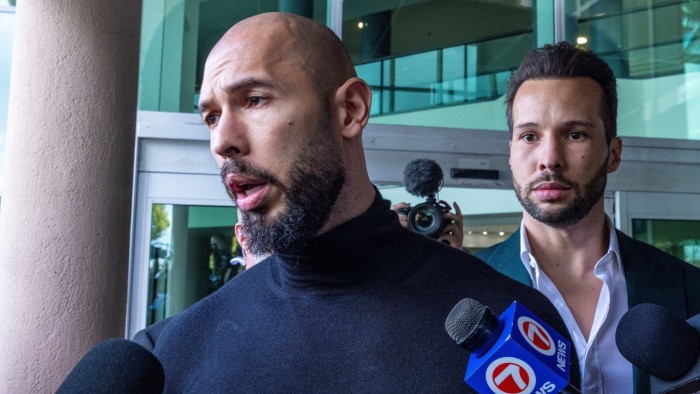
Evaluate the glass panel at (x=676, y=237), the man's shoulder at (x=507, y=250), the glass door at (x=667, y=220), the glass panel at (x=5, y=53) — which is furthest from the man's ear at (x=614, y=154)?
the glass panel at (x=5, y=53)

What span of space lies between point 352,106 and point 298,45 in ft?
0.48

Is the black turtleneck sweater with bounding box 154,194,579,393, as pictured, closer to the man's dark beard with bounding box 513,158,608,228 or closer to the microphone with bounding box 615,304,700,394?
the microphone with bounding box 615,304,700,394

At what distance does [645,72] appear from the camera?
18.8 ft

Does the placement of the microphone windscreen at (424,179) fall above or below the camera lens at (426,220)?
above

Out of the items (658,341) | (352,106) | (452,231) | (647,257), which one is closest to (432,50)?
(452,231)

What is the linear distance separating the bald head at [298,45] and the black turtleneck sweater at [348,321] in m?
0.24

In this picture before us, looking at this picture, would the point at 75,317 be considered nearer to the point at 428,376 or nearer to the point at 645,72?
the point at 428,376

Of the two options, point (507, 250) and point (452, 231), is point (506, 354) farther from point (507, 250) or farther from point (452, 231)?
point (452, 231)

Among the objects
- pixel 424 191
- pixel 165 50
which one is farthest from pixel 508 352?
pixel 165 50

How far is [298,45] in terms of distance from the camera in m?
1.31

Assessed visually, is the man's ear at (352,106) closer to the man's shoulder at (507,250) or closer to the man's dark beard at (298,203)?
the man's dark beard at (298,203)

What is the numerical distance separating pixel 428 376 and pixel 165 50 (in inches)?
166

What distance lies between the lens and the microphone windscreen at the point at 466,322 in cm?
94

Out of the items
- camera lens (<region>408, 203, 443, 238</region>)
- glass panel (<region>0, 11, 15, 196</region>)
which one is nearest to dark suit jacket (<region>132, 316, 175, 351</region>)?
camera lens (<region>408, 203, 443, 238</region>)
